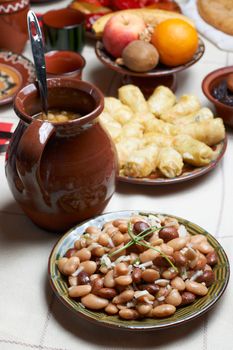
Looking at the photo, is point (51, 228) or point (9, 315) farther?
point (51, 228)

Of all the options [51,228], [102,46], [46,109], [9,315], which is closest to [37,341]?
[9,315]

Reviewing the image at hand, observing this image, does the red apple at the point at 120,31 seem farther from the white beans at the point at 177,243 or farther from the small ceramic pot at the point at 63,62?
the white beans at the point at 177,243

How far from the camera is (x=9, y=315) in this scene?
2.30ft

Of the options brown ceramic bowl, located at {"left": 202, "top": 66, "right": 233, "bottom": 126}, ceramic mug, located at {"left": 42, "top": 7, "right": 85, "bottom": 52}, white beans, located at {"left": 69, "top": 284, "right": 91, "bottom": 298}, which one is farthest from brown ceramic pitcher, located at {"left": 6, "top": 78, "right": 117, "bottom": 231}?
ceramic mug, located at {"left": 42, "top": 7, "right": 85, "bottom": 52}

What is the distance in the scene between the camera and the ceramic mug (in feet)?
4.02

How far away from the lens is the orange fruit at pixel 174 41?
3.64 ft

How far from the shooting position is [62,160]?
0.74 meters

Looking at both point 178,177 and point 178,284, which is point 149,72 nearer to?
point 178,177

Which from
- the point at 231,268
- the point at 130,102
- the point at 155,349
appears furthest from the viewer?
the point at 130,102

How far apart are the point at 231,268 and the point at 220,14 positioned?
80 cm

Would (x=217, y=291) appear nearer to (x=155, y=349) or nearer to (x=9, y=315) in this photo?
(x=155, y=349)

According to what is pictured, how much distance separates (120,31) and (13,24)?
26 cm

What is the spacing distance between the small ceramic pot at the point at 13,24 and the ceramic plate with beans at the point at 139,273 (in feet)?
2.21

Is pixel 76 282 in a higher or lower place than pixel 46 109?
lower
